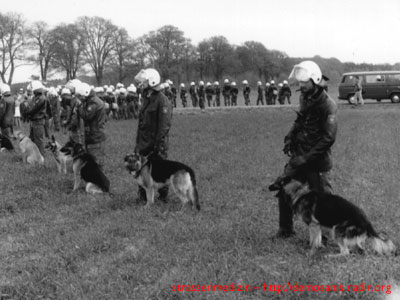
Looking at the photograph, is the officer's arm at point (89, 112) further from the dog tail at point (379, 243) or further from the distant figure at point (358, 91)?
the distant figure at point (358, 91)

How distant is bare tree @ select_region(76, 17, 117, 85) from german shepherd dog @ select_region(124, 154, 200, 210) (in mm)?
65025

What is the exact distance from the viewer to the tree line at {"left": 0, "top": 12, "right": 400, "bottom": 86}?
206 ft

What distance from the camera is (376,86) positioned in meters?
33.1

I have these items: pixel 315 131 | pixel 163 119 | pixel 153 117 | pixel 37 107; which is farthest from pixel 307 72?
pixel 37 107

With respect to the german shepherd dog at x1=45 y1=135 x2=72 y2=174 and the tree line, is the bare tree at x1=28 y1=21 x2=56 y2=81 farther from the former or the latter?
the german shepherd dog at x1=45 y1=135 x2=72 y2=174

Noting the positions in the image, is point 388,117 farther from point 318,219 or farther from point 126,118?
point 318,219

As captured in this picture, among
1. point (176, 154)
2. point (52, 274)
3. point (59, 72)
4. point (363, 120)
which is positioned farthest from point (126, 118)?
point (59, 72)

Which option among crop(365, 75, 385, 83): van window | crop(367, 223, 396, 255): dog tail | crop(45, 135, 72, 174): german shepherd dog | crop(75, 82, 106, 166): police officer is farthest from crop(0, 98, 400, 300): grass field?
crop(365, 75, 385, 83): van window

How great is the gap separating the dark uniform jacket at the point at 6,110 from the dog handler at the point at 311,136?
38.2 ft

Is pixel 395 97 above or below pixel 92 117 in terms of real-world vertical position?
below

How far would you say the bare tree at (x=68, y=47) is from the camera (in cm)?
6544

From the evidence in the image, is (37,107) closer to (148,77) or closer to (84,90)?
(84,90)

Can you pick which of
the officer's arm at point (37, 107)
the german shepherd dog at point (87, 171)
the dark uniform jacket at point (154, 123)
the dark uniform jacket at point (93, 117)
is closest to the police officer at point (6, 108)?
the officer's arm at point (37, 107)

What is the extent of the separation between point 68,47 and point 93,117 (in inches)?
2410
